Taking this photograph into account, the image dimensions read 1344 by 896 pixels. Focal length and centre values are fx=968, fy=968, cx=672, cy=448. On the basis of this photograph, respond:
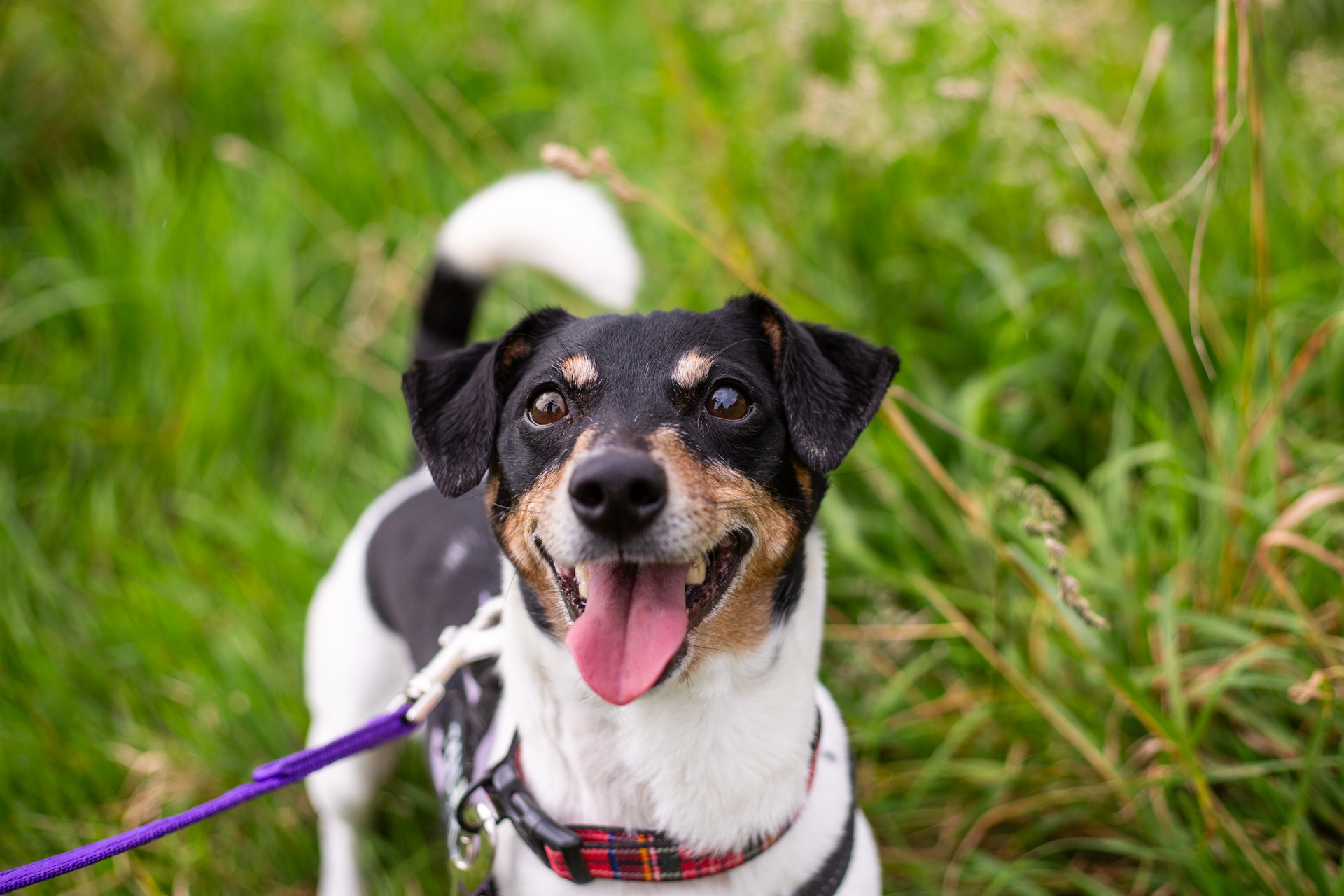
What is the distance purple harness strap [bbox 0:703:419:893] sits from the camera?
5.45 ft

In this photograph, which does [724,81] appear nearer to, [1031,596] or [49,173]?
[1031,596]

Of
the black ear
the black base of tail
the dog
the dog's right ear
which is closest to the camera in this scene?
the dog

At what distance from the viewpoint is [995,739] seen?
2779mm

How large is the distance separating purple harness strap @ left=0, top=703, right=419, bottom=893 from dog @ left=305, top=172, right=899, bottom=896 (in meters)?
0.22

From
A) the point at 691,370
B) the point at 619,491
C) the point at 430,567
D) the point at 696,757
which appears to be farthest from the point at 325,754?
the point at 691,370

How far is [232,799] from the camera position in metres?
1.87

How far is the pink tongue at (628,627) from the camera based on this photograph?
1.71m

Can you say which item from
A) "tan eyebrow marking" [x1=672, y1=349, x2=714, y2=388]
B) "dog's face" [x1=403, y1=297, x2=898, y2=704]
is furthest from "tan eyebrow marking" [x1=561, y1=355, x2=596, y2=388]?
"tan eyebrow marking" [x1=672, y1=349, x2=714, y2=388]

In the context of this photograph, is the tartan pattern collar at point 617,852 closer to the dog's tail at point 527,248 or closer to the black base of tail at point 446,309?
the dog's tail at point 527,248

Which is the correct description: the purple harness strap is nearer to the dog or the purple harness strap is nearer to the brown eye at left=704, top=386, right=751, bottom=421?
the dog

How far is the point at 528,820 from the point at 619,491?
70 centimetres

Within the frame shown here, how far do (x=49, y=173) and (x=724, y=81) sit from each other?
368 centimetres

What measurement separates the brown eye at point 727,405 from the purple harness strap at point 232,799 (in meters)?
0.95

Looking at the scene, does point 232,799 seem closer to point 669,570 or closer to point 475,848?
point 475,848
